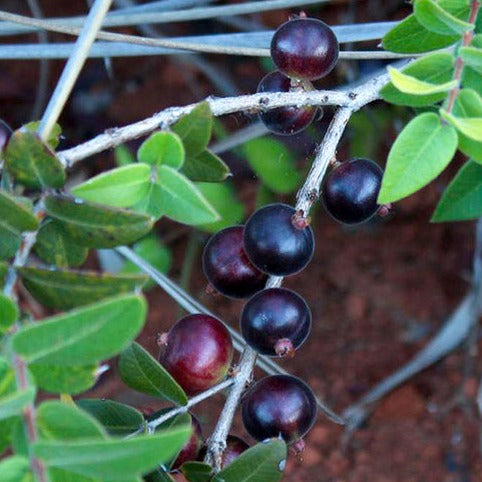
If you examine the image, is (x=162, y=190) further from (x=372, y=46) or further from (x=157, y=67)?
(x=157, y=67)

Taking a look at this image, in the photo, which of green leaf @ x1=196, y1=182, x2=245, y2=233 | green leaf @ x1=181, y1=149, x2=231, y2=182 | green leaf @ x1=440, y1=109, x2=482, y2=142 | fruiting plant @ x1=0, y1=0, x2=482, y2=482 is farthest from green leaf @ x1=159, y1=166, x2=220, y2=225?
green leaf @ x1=196, y1=182, x2=245, y2=233

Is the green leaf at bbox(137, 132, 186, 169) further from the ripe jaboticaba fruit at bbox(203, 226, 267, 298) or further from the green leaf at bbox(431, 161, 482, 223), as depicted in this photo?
the green leaf at bbox(431, 161, 482, 223)

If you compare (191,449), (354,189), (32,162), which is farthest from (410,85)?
(191,449)

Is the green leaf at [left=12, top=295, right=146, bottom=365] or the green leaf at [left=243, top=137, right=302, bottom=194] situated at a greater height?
the green leaf at [left=243, top=137, right=302, bottom=194]

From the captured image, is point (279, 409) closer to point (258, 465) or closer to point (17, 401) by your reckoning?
point (258, 465)

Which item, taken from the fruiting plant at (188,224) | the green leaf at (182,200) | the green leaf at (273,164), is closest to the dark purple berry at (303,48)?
the fruiting plant at (188,224)

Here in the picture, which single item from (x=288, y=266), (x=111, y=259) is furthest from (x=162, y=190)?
(x=111, y=259)
